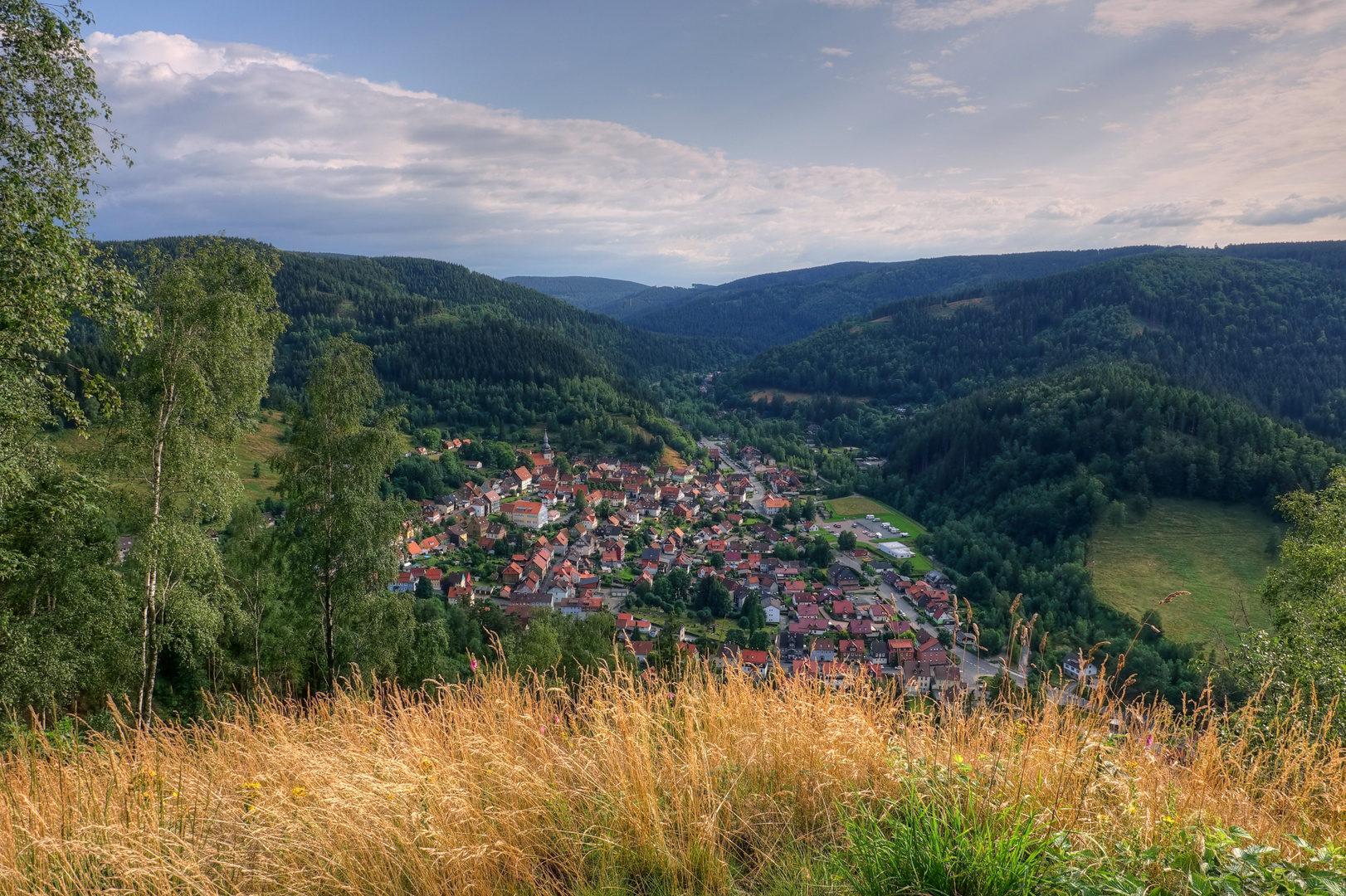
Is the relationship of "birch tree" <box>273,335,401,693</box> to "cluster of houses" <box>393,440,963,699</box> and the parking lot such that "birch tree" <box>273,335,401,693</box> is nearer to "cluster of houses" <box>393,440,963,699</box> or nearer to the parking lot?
"cluster of houses" <box>393,440,963,699</box>

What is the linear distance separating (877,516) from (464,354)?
212ft

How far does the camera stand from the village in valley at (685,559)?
104 ft

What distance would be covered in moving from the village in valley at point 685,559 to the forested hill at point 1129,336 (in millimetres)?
49199

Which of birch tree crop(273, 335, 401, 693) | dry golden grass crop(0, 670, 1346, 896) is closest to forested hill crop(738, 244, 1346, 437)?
birch tree crop(273, 335, 401, 693)

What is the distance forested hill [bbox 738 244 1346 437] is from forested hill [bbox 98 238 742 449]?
138 feet

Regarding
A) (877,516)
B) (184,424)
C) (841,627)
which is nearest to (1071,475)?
(877,516)

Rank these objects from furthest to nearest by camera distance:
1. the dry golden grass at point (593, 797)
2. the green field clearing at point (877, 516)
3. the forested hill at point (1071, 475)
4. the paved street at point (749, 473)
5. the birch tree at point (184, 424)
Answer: the paved street at point (749, 473)
the green field clearing at point (877, 516)
the forested hill at point (1071, 475)
the birch tree at point (184, 424)
the dry golden grass at point (593, 797)

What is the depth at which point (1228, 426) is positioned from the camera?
4791cm

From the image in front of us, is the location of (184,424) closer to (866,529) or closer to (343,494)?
(343,494)

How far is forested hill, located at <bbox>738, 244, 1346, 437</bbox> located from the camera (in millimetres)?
84312

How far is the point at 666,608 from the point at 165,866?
3436 centimetres

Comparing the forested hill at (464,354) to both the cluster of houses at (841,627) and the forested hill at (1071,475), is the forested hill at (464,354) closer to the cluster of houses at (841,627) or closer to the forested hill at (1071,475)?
the forested hill at (1071,475)

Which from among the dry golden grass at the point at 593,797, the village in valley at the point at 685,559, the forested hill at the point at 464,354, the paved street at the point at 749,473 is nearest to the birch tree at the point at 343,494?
the dry golden grass at the point at 593,797

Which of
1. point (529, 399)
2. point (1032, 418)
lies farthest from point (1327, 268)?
point (529, 399)
